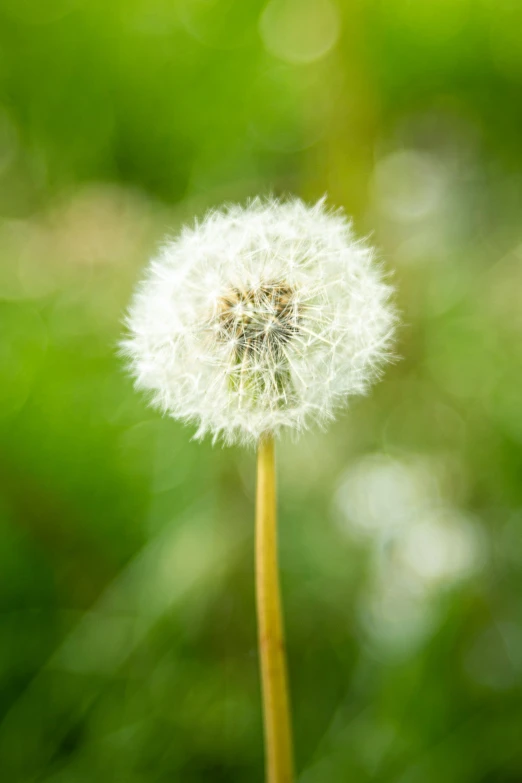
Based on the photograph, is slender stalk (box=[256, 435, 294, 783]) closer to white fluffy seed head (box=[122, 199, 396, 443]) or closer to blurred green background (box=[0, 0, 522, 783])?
white fluffy seed head (box=[122, 199, 396, 443])

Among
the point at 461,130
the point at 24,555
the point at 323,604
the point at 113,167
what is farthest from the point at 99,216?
the point at 323,604

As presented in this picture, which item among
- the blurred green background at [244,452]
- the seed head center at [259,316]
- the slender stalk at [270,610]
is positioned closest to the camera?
the slender stalk at [270,610]

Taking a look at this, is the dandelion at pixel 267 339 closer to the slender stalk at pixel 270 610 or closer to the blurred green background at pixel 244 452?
the slender stalk at pixel 270 610

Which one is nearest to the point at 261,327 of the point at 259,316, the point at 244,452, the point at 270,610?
the point at 259,316

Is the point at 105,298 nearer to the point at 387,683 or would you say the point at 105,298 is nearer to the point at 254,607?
the point at 254,607

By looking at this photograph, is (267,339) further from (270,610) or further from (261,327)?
(270,610)

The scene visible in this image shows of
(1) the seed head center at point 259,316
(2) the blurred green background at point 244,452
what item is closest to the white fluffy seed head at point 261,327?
(1) the seed head center at point 259,316

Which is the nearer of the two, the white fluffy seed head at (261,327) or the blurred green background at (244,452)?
the white fluffy seed head at (261,327)
